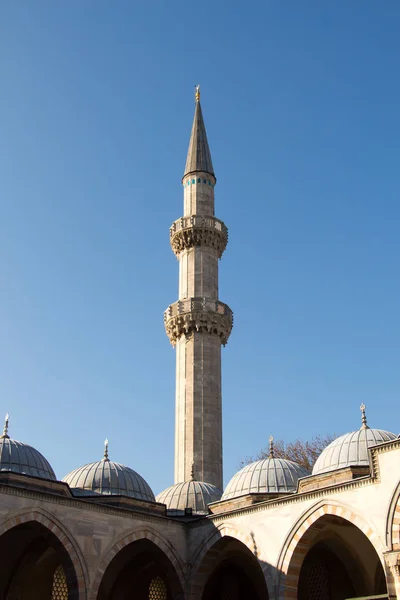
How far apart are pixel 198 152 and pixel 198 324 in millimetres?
8560

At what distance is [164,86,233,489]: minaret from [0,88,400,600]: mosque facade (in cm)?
331

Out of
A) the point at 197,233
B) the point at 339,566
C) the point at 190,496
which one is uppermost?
the point at 197,233

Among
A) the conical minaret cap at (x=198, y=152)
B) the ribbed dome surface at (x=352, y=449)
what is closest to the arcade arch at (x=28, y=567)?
the ribbed dome surface at (x=352, y=449)

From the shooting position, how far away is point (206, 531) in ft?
66.4

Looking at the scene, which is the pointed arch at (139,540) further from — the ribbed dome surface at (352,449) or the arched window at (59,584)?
the ribbed dome surface at (352,449)

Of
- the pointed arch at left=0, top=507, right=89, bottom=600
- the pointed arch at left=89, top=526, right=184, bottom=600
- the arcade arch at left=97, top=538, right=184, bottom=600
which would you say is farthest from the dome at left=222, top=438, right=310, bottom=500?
the pointed arch at left=0, top=507, right=89, bottom=600

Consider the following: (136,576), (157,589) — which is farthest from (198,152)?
(157,589)

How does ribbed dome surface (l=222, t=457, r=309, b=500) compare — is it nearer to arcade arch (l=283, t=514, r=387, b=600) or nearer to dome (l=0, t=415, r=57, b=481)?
arcade arch (l=283, t=514, r=387, b=600)

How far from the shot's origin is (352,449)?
19.5 metres

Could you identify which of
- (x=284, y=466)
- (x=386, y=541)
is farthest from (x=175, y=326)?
(x=386, y=541)

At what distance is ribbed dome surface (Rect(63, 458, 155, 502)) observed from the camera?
2177cm

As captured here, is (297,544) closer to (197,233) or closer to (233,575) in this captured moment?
(233,575)

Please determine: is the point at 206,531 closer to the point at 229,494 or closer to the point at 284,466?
the point at 229,494

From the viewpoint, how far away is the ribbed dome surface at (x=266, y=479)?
21266 mm
